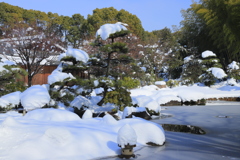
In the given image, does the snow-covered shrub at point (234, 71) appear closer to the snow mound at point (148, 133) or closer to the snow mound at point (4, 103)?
the snow mound at point (148, 133)

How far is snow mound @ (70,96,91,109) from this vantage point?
868cm

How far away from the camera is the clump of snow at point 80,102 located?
867 cm

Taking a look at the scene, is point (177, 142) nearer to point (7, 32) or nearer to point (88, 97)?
point (88, 97)

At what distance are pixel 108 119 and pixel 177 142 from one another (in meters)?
1.55

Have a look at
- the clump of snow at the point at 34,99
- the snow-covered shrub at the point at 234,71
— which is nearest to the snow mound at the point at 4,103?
the clump of snow at the point at 34,99

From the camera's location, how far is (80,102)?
8.84 meters

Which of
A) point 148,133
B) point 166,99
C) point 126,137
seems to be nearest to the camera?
point 126,137

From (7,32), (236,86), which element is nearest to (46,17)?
(7,32)

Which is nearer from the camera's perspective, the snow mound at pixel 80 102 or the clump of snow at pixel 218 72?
the snow mound at pixel 80 102

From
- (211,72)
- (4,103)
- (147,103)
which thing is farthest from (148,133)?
(211,72)

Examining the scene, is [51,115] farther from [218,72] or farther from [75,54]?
[218,72]

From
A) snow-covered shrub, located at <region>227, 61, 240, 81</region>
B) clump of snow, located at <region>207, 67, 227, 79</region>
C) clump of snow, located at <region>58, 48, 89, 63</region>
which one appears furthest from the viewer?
snow-covered shrub, located at <region>227, 61, 240, 81</region>

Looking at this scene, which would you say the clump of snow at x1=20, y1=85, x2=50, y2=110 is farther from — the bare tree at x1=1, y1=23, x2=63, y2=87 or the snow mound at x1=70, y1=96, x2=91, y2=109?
the bare tree at x1=1, y1=23, x2=63, y2=87

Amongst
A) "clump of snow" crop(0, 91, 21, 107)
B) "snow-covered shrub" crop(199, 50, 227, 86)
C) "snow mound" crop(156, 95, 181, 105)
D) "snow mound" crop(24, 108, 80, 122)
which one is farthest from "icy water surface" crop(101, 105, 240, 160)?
"snow-covered shrub" crop(199, 50, 227, 86)
